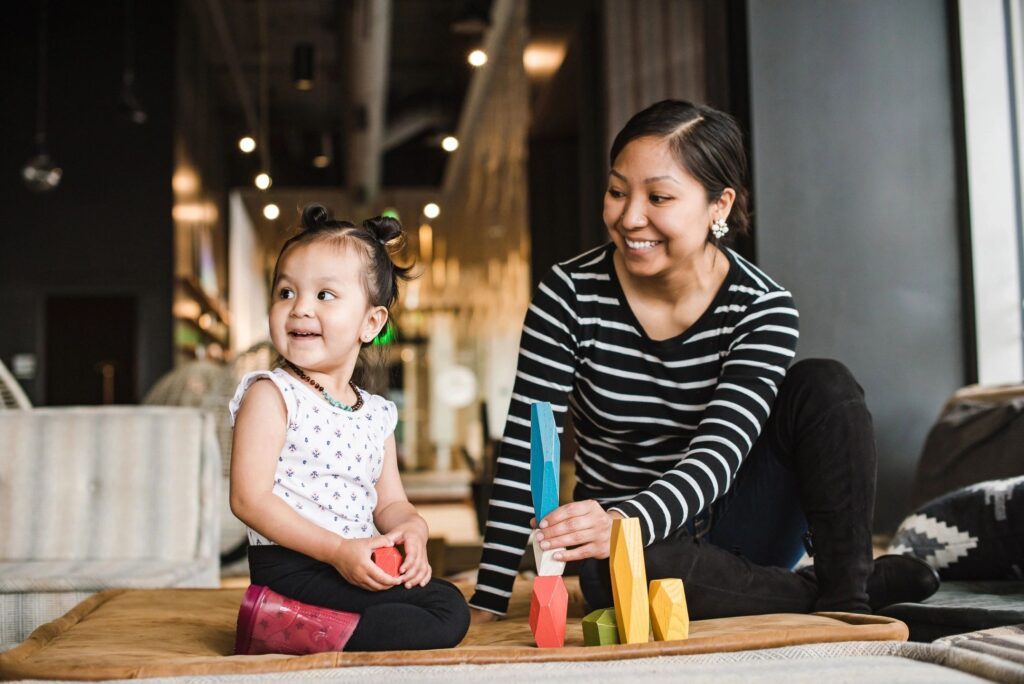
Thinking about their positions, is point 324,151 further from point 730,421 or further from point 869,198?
point 730,421

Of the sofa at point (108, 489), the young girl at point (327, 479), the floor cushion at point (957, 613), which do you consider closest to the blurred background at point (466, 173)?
the young girl at point (327, 479)

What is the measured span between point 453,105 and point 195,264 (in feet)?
13.2

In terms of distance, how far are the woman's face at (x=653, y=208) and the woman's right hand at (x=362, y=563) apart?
0.67m

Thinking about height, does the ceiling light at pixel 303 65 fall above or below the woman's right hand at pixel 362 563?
above

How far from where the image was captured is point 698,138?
5.62 feet

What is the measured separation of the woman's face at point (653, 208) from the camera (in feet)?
5.52

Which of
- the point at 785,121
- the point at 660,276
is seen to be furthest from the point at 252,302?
the point at 660,276

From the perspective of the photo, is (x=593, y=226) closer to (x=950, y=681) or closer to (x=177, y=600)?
(x=177, y=600)

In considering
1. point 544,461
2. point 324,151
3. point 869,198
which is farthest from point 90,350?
point 544,461

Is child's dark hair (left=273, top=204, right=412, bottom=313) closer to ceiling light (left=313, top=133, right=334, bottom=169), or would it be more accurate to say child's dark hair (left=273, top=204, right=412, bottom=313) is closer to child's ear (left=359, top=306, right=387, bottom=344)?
child's ear (left=359, top=306, right=387, bottom=344)

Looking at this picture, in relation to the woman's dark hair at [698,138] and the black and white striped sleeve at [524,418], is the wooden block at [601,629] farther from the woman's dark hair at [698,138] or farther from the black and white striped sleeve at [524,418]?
the woman's dark hair at [698,138]

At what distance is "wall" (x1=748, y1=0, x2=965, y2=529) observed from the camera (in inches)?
115

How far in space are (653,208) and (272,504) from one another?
2.52 ft

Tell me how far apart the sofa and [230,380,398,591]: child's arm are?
123cm
